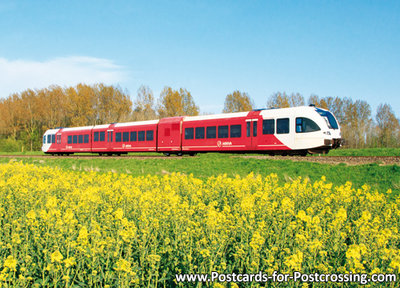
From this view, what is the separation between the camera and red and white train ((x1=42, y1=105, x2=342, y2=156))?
1891cm

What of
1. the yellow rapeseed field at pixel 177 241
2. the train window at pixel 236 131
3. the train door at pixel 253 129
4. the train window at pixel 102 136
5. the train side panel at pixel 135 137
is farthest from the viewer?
the train window at pixel 102 136

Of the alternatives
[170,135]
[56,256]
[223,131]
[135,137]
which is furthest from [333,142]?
[56,256]

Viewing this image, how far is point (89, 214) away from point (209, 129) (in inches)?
709

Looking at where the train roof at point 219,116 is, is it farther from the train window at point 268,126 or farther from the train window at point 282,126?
the train window at point 282,126

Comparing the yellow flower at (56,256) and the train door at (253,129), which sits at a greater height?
the train door at (253,129)

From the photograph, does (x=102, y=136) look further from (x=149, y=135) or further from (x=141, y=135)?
(x=149, y=135)

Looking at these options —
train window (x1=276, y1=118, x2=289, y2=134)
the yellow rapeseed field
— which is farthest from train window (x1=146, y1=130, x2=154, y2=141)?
the yellow rapeseed field

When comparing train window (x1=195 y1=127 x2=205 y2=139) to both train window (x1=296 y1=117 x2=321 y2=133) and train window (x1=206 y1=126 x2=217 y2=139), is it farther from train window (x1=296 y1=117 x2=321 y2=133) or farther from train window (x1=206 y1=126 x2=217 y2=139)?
train window (x1=296 y1=117 x2=321 y2=133)

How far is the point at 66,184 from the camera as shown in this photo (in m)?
7.15

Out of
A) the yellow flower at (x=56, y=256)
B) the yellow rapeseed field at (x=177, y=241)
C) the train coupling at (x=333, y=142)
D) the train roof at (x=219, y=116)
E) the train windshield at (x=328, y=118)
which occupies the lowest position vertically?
the yellow rapeseed field at (x=177, y=241)

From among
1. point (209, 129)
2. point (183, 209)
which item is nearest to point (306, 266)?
point (183, 209)

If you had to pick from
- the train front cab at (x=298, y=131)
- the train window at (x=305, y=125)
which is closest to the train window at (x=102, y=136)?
the train front cab at (x=298, y=131)

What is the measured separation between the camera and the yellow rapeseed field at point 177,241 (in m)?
3.35

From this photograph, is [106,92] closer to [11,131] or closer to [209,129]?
[11,131]
